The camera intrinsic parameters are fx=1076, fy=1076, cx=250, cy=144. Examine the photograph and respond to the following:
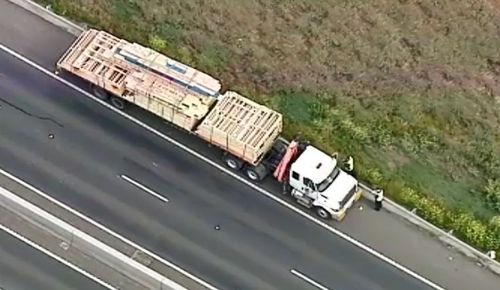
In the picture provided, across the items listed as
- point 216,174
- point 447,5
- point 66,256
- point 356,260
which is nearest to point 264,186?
point 216,174

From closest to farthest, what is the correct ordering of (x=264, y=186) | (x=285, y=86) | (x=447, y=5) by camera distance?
1. (x=264, y=186)
2. (x=285, y=86)
3. (x=447, y=5)

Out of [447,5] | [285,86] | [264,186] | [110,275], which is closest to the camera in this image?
[110,275]

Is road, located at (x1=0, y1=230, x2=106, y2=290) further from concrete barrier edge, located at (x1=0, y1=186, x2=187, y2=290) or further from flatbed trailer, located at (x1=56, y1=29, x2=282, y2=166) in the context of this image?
flatbed trailer, located at (x1=56, y1=29, x2=282, y2=166)

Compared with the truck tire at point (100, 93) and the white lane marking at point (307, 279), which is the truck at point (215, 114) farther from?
the white lane marking at point (307, 279)

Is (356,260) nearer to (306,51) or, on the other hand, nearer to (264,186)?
(264,186)

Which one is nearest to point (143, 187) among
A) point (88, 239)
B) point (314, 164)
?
point (88, 239)
